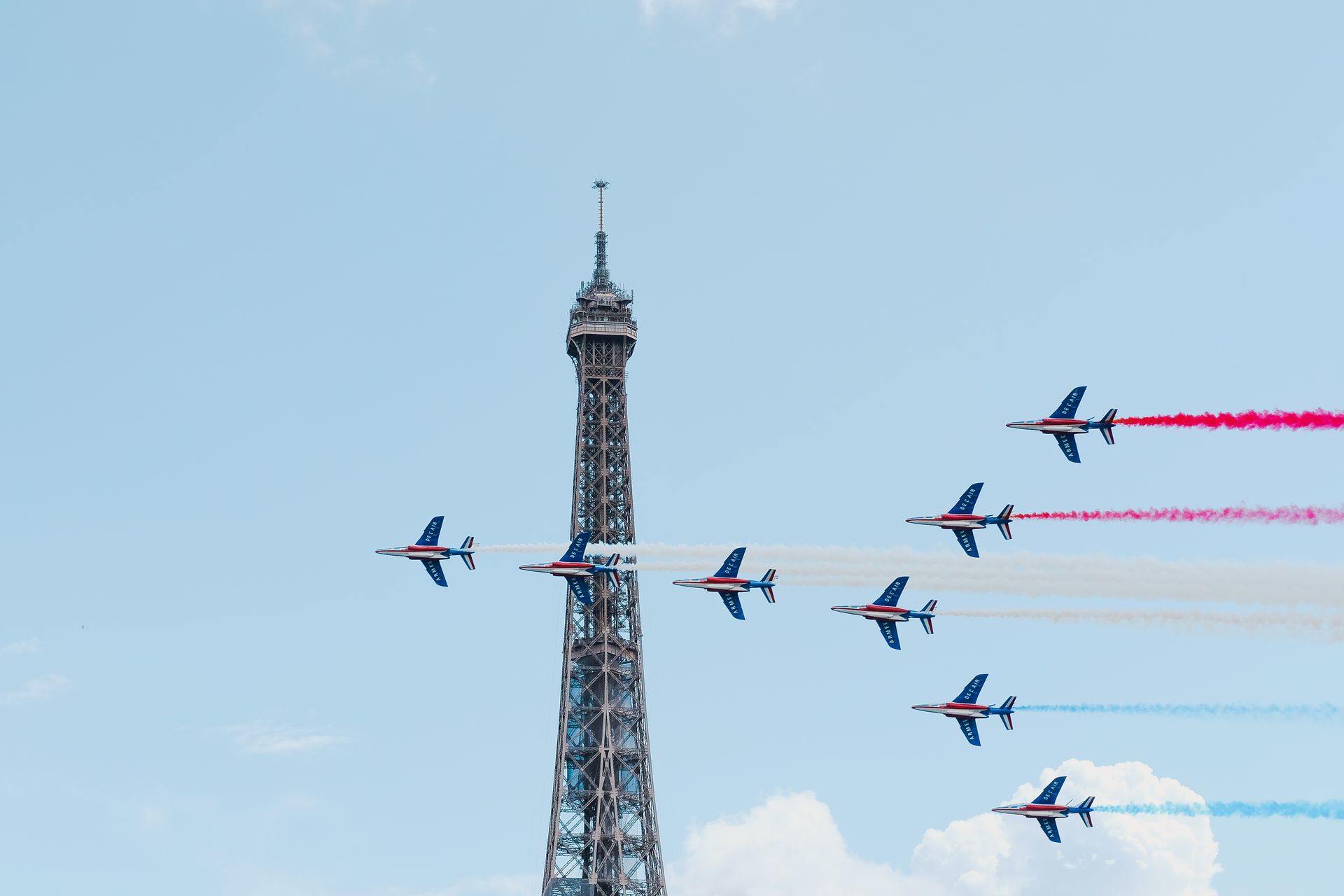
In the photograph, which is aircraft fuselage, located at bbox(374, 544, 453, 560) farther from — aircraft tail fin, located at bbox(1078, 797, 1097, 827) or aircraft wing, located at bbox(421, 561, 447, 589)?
aircraft tail fin, located at bbox(1078, 797, 1097, 827)

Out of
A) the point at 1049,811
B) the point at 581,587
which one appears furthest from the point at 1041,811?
the point at 581,587

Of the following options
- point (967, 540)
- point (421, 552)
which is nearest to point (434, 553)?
point (421, 552)

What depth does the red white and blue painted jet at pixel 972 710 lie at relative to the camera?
612 ft

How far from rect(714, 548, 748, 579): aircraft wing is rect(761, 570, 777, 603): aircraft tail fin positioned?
11.8 feet

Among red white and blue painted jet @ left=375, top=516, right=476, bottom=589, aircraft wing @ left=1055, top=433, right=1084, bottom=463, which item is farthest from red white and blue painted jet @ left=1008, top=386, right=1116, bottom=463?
red white and blue painted jet @ left=375, top=516, right=476, bottom=589

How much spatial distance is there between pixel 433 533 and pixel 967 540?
43.0m

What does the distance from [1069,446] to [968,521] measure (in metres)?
12.2

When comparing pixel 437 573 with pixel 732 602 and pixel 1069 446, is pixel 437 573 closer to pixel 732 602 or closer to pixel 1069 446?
pixel 732 602

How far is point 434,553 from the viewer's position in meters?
186

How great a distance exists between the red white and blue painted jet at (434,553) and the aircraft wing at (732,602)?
20.1m

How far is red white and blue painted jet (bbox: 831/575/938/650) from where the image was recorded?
184250 mm

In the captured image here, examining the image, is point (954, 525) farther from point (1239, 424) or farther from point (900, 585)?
point (1239, 424)

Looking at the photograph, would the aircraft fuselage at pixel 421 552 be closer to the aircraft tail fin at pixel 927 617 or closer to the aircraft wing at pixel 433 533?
the aircraft wing at pixel 433 533

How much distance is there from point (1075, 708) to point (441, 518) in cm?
5940
